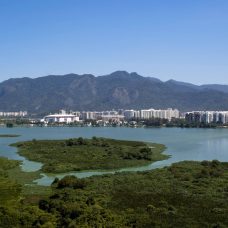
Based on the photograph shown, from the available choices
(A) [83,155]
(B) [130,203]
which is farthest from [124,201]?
(A) [83,155]

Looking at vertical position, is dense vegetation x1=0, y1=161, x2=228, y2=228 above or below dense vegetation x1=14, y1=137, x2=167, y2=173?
below

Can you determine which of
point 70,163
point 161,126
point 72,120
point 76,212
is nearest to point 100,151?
point 70,163

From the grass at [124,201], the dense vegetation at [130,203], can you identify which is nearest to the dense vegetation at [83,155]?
the grass at [124,201]

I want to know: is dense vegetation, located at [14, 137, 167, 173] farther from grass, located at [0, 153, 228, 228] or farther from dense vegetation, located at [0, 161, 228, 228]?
dense vegetation, located at [0, 161, 228, 228]

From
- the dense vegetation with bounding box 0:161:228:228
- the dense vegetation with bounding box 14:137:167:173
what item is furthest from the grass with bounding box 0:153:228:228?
the dense vegetation with bounding box 14:137:167:173

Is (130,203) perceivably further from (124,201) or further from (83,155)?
(83,155)

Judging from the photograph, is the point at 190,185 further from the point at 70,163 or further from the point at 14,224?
the point at 70,163

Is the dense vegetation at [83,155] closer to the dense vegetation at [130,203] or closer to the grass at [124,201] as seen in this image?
the grass at [124,201]
